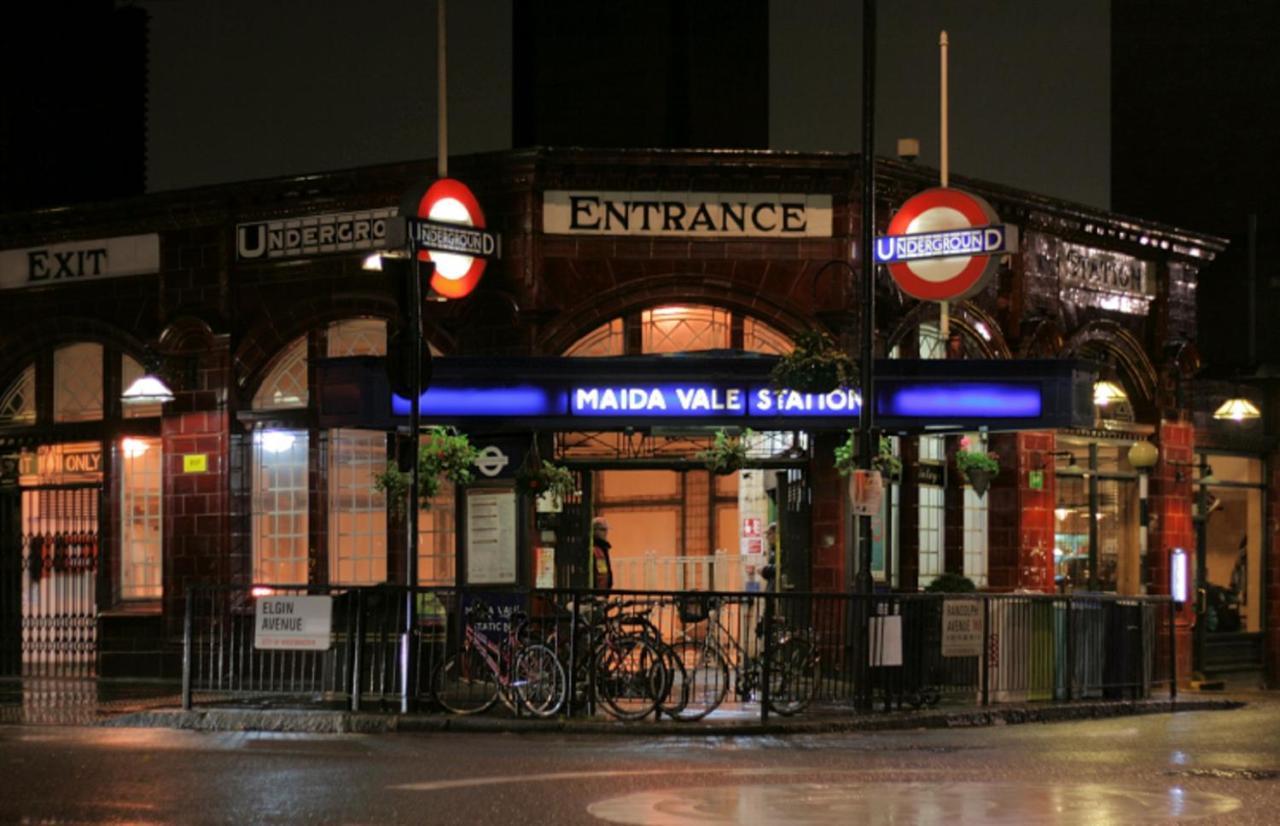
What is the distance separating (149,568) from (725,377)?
876 centimetres

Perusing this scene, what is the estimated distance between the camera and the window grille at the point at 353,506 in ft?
81.0

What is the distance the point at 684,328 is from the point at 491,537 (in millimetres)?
3496

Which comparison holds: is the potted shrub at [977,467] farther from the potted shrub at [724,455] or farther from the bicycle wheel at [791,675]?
the bicycle wheel at [791,675]

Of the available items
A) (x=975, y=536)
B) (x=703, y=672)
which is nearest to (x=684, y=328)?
(x=975, y=536)

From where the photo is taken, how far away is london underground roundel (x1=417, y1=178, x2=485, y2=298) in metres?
22.7

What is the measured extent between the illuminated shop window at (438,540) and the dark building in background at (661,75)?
6722 mm

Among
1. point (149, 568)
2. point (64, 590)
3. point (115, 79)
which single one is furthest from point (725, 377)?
point (115, 79)

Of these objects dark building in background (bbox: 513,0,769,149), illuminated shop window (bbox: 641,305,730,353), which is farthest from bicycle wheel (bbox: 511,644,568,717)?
dark building in background (bbox: 513,0,769,149)

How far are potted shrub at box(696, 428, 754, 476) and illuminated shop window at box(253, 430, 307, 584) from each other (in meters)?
5.55

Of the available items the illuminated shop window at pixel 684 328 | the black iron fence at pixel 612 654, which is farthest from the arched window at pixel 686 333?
the black iron fence at pixel 612 654

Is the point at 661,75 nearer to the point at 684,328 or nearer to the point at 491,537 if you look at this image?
the point at 684,328

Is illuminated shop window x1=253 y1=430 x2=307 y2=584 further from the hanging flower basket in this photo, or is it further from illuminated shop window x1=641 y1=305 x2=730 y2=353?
illuminated shop window x1=641 y1=305 x2=730 y2=353

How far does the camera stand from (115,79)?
34594 mm

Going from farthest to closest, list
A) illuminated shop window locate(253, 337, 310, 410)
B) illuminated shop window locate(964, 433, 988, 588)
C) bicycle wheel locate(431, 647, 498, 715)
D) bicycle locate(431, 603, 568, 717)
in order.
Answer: illuminated shop window locate(964, 433, 988, 588) < illuminated shop window locate(253, 337, 310, 410) < bicycle wheel locate(431, 647, 498, 715) < bicycle locate(431, 603, 568, 717)
